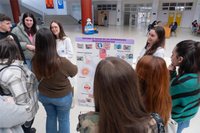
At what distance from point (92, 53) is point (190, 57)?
51.9 inches

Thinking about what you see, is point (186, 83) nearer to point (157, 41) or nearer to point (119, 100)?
point (119, 100)

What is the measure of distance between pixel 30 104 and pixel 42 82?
239 mm

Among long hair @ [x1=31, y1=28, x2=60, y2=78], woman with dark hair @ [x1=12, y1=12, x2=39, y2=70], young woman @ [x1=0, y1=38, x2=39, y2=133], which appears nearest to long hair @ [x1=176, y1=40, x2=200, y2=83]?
long hair @ [x1=31, y1=28, x2=60, y2=78]

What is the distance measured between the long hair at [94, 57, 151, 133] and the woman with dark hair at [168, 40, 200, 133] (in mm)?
608

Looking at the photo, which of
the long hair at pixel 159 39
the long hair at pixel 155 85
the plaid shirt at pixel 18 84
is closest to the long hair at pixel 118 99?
the long hair at pixel 155 85

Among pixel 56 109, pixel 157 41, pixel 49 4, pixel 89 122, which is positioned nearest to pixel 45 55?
pixel 56 109

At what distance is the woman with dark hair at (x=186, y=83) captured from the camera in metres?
1.03

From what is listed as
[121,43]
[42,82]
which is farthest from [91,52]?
[42,82]

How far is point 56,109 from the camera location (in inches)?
57.9

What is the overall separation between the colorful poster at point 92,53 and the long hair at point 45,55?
34.1 inches

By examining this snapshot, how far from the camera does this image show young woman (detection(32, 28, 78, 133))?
3.87 feet

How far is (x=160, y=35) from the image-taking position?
1896 millimetres

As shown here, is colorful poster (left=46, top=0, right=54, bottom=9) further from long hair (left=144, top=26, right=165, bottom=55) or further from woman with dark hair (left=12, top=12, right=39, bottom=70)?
long hair (left=144, top=26, right=165, bottom=55)

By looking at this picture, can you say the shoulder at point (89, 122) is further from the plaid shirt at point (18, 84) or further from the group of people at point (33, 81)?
the plaid shirt at point (18, 84)
